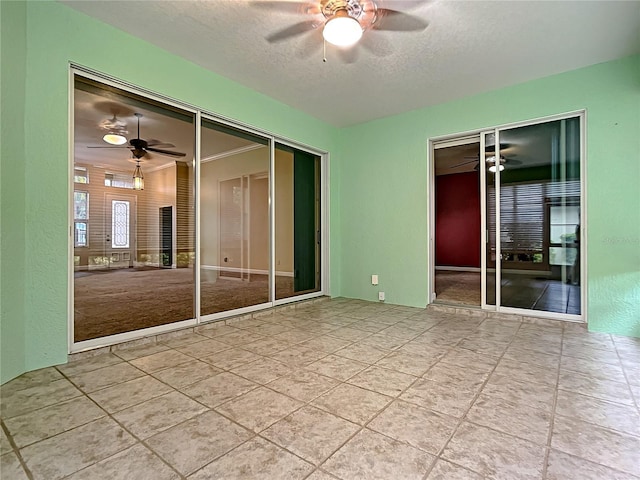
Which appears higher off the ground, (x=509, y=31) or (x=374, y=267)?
(x=509, y=31)

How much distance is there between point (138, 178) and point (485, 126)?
13.9 ft

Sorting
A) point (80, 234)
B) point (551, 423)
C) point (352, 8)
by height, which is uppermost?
point (352, 8)

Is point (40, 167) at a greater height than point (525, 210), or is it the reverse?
point (40, 167)

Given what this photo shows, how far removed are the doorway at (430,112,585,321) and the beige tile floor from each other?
84 cm

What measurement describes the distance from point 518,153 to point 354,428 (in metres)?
3.83

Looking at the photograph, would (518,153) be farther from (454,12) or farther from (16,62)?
(16,62)

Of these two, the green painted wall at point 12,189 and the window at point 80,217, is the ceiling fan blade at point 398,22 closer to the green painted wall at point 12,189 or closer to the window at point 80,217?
the green painted wall at point 12,189

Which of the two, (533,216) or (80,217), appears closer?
(80,217)

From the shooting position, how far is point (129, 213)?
3131mm

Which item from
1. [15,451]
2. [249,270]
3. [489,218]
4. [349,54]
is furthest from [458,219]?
[15,451]

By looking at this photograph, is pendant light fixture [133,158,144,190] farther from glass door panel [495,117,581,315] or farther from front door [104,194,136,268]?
glass door panel [495,117,581,315]

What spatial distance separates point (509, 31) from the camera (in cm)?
275

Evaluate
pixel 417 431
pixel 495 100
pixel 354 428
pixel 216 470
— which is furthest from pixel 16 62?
pixel 495 100

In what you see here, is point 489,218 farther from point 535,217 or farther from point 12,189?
point 12,189
